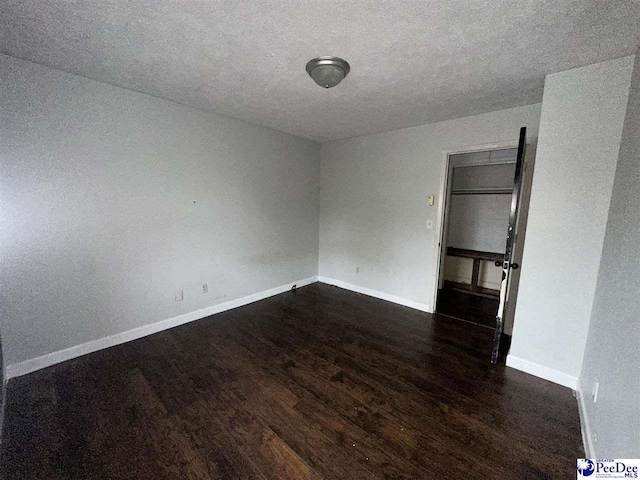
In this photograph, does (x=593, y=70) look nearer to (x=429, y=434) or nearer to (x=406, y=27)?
(x=406, y=27)

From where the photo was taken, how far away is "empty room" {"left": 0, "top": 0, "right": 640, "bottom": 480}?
1416 millimetres

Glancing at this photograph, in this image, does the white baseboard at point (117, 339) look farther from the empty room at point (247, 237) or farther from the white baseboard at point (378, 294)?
the white baseboard at point (378, 294)

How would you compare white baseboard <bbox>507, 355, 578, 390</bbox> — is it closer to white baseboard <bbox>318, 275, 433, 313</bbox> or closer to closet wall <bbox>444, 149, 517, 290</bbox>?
white baseboard <bbox>318, 275, 433, 313</bbox>

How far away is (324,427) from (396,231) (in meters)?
2.66

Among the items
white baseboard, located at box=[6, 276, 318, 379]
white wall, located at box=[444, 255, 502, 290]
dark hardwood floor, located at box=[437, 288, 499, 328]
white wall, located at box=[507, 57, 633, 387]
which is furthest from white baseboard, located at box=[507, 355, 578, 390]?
white baseboard, located at box=[6, 276, 318, 379]

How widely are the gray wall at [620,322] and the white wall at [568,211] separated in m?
0.10

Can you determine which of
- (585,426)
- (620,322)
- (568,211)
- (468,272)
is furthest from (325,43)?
(468,272)

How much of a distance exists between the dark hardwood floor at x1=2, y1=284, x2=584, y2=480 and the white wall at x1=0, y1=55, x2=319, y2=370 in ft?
1.49

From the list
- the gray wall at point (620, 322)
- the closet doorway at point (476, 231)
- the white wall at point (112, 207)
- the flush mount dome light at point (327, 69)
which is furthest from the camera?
the closet doorway at point (476, 231)

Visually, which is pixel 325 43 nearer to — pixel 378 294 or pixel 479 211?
pixel 378 294

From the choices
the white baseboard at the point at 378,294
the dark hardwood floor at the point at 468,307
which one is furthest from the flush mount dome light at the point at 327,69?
the dark hardwood floor at the point at 468,307

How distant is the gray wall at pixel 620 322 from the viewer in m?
1.15

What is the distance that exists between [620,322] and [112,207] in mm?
3735

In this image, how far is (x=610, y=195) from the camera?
1815 mm
